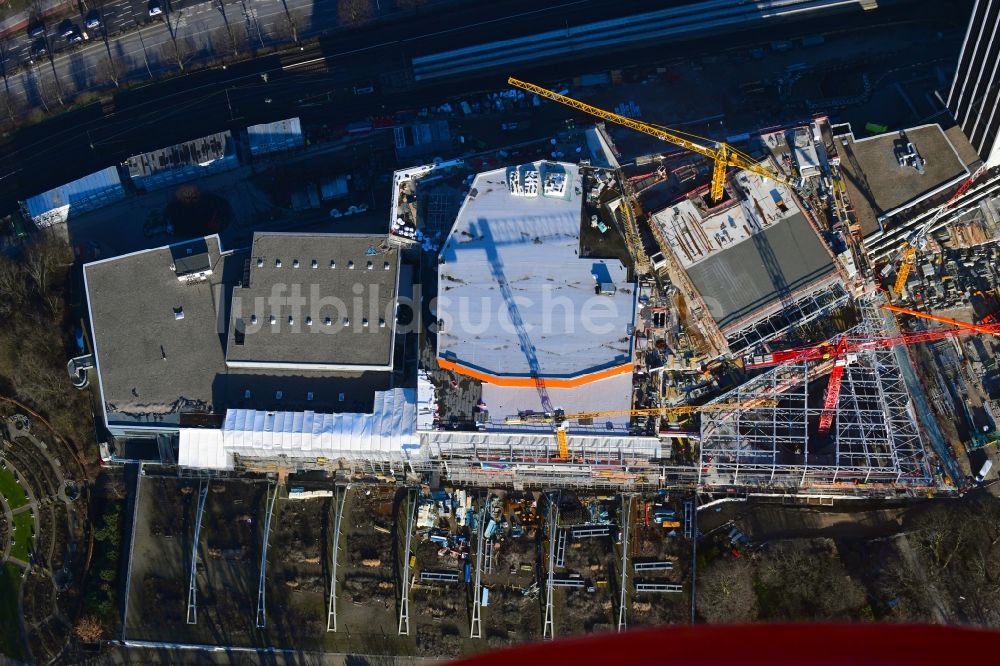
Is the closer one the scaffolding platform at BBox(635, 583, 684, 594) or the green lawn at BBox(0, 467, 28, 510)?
the scaffolding platform at BBox(635, 583, 684, 594)

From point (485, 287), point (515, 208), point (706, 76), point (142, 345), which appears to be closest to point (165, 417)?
point (142, 345)

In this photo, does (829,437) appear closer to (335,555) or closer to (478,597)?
→ (478,597)

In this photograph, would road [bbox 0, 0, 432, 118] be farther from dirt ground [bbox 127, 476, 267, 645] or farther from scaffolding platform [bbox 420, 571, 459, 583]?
scaffolding platform [bbox 420, 571, 459, 583]

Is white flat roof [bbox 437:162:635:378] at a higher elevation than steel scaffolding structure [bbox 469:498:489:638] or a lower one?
higher

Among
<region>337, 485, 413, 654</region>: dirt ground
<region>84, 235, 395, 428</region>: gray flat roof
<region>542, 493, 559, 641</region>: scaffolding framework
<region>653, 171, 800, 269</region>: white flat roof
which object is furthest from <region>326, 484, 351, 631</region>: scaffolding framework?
<region>653, 171, 800, 269</region>: white flat roof

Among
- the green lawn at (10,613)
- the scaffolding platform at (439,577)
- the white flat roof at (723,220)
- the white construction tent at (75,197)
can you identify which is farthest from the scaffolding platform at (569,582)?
the white construction tent at (75,197)

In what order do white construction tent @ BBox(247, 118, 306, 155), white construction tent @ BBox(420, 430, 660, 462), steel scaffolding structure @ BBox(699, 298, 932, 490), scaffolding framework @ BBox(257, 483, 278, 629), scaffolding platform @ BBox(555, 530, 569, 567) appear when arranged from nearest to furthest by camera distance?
1. white construction tent @ BBox(420, 430, 660, 462)
2. steel scaffolding structure @ BBox(699, 298, 932, 490)
3. scaffolding platform @ BBox(555, 530, 569, 567)
4. scaffolding framework @ BBox(257, 483, 278, 629)
5. white construction tent @ BBox(247, 118, 306, 155)

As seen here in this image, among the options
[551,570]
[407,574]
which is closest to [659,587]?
[551,570]
